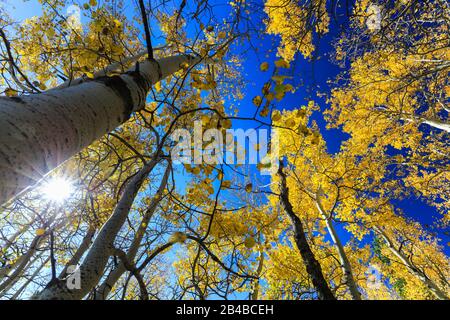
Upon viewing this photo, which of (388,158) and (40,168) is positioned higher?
(388,158)

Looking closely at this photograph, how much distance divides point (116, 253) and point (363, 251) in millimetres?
8120

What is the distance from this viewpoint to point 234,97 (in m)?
7.05

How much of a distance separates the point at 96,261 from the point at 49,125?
177 centimetres

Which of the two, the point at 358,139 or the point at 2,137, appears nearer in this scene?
the point at 2,137

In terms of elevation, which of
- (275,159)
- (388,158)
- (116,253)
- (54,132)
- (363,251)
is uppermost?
(388,158)

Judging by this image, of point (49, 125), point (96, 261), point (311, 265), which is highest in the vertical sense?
point (311, 265)

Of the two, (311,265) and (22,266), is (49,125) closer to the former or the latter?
(311,265)

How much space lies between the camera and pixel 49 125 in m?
0.63

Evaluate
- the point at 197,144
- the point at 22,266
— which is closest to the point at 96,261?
the point at 197,144

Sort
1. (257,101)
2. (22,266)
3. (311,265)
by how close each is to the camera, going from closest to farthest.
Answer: (257,101) → (311,265) → (22,266)

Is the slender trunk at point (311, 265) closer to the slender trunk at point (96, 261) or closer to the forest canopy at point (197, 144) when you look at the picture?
the forest canopy at point (197, 144)

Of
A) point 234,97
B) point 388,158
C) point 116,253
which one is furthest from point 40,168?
point 388,158

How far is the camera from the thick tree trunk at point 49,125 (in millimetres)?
514

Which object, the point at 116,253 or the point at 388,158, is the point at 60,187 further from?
the point at 388,158
